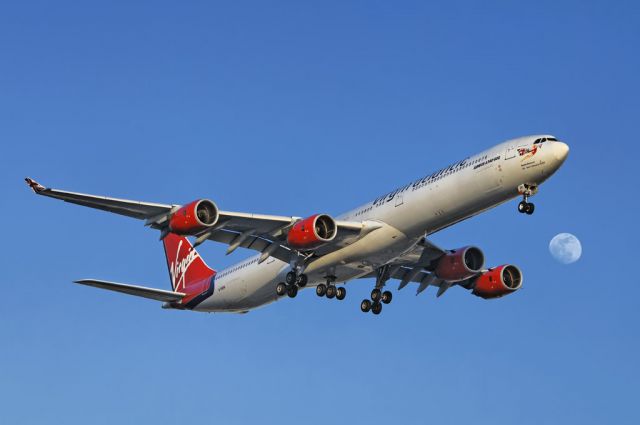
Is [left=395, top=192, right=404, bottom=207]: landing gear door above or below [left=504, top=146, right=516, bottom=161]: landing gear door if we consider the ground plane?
below

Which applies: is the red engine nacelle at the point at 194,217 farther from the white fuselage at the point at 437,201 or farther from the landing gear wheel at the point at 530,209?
the landing gear wheel at the point at 530,209

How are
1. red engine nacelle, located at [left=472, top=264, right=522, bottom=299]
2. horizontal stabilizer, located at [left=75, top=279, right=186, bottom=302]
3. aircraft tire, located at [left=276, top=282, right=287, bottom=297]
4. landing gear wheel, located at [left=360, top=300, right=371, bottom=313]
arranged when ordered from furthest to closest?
1. red engine nacelle, located at [left=472, top=264, right=522, bottom=299]
2. landing gear wheel, located at [left=360, top=300, right=371, bottom=313]
3. aircraft tire, located at [left=276, top=282, right=287, bottom=297]
4. horizontal stabilizer, located at [left=75, top=279, right=186, bottom=302]

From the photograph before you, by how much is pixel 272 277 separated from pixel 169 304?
9.61m

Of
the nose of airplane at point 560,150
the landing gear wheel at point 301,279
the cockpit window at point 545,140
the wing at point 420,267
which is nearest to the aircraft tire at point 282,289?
the landing gear wheel at point 301,279

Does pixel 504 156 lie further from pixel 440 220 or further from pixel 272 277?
pixel 272 277

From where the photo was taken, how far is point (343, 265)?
52.2m

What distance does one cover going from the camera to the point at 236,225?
5062 cm

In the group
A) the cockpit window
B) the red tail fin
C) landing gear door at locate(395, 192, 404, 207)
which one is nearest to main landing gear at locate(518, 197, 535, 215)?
the cockpit window

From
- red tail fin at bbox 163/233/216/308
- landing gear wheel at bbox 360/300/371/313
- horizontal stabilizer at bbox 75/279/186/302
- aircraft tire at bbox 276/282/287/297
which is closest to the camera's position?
horizontal stabilizer at bbox 75/279/186/302

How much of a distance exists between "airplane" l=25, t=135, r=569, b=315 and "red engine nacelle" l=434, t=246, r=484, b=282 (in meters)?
0.05

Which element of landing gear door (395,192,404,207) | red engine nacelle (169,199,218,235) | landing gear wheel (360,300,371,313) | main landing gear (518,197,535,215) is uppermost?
landing gear door (395,192,404,207)

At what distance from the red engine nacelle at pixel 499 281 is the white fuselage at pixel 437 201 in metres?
8.43

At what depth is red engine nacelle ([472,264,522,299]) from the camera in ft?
190

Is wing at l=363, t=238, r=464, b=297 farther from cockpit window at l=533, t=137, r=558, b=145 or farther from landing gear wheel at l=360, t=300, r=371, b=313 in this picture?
cockpit window at l=533, t=137, r=558, b=145
